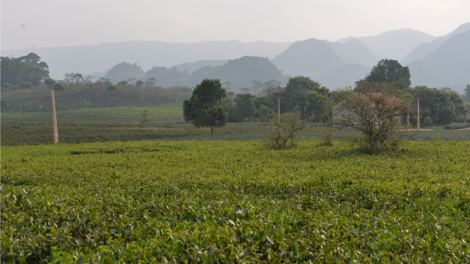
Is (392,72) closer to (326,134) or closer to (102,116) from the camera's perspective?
(326,134)

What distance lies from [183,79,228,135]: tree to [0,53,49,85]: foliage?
435ft

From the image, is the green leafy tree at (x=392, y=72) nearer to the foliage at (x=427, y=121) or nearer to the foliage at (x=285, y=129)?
the foliage at (x=427, y=121)

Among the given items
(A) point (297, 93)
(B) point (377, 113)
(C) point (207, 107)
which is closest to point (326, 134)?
(B) point (377, 113)

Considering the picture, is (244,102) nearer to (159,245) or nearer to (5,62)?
(159,245)

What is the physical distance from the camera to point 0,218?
5.54 m

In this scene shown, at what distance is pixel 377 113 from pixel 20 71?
167961 mm

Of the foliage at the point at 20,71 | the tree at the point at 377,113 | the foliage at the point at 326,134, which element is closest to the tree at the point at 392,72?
the foliage at the point at 326,134

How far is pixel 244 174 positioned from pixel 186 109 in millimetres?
34102

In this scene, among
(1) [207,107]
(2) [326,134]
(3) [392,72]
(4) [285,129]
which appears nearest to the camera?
(4) [285,129]

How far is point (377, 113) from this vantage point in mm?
16719

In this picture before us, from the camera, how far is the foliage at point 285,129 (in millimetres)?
21752

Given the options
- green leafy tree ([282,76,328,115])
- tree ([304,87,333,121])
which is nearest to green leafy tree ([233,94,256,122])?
green leafy tree ([282,76,328,115])

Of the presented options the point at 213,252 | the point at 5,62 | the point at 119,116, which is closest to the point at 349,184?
the point at 213,252

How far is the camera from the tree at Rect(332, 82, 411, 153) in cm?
1648
